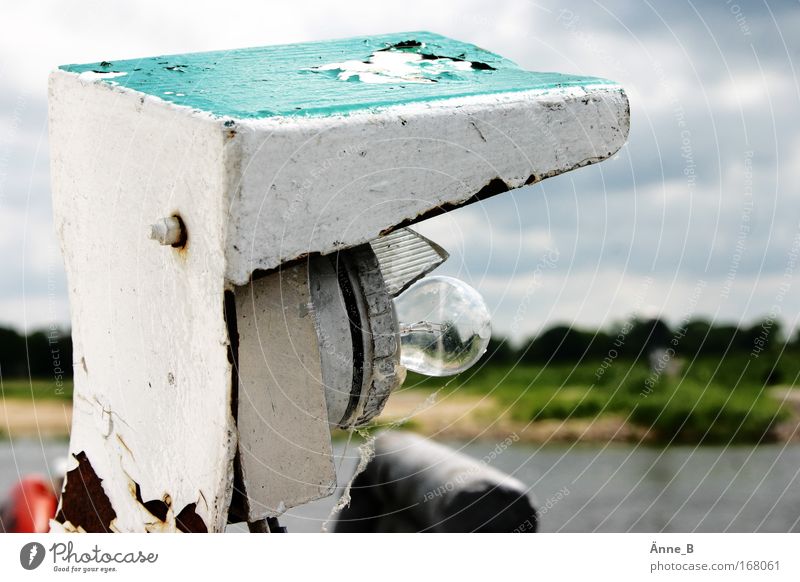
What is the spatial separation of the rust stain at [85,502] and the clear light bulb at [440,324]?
2.12 ft

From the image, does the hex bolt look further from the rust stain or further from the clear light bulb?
the rust stain

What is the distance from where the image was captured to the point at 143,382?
1627mm

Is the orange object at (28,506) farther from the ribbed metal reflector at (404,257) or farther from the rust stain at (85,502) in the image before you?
the ribbed metal reflector at (404,257)

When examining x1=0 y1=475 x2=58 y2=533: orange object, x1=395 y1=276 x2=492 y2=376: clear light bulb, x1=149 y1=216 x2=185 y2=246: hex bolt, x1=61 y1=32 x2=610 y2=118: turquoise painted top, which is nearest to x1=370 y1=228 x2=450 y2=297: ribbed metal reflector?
x1=395 y1=276 x2=492 y2=376: clear light bulb

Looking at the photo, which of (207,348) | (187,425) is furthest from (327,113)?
(187,425)

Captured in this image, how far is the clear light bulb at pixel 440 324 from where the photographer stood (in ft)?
5.93

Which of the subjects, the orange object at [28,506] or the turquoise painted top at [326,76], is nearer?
the turquoise painted top at [326,76]

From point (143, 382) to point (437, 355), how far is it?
565 mm

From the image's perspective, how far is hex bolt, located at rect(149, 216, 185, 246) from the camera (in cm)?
141

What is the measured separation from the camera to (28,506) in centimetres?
359
